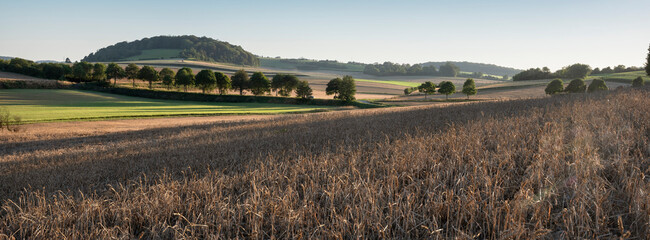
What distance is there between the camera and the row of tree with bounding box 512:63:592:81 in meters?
108

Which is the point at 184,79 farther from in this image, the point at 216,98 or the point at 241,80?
the point at 216,98

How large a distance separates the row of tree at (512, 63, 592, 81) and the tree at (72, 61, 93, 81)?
161 m

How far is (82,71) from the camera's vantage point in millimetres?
88938

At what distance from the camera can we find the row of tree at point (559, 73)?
354 ft

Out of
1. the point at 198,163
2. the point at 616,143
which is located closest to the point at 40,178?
the point at 198,163

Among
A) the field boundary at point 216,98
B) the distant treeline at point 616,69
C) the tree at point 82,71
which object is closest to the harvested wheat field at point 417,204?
the field boundary at point 216,98

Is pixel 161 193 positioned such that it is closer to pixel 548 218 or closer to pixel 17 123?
pixel 548 218

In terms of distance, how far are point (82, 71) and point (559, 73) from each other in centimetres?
17169

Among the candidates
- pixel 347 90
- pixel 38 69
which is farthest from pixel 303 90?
pixel 38 69

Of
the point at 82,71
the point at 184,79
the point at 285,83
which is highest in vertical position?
the point at 82,71

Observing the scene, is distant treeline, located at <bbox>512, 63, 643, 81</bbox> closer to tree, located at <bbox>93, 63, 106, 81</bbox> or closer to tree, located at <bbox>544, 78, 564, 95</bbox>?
tree, located at <bbox>544, 78, 564, 95</bbox>

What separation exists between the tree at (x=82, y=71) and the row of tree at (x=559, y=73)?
161m

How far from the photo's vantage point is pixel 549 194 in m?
2.86

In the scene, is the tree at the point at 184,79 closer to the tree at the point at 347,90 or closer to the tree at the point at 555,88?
the tree at the point at 347,90
